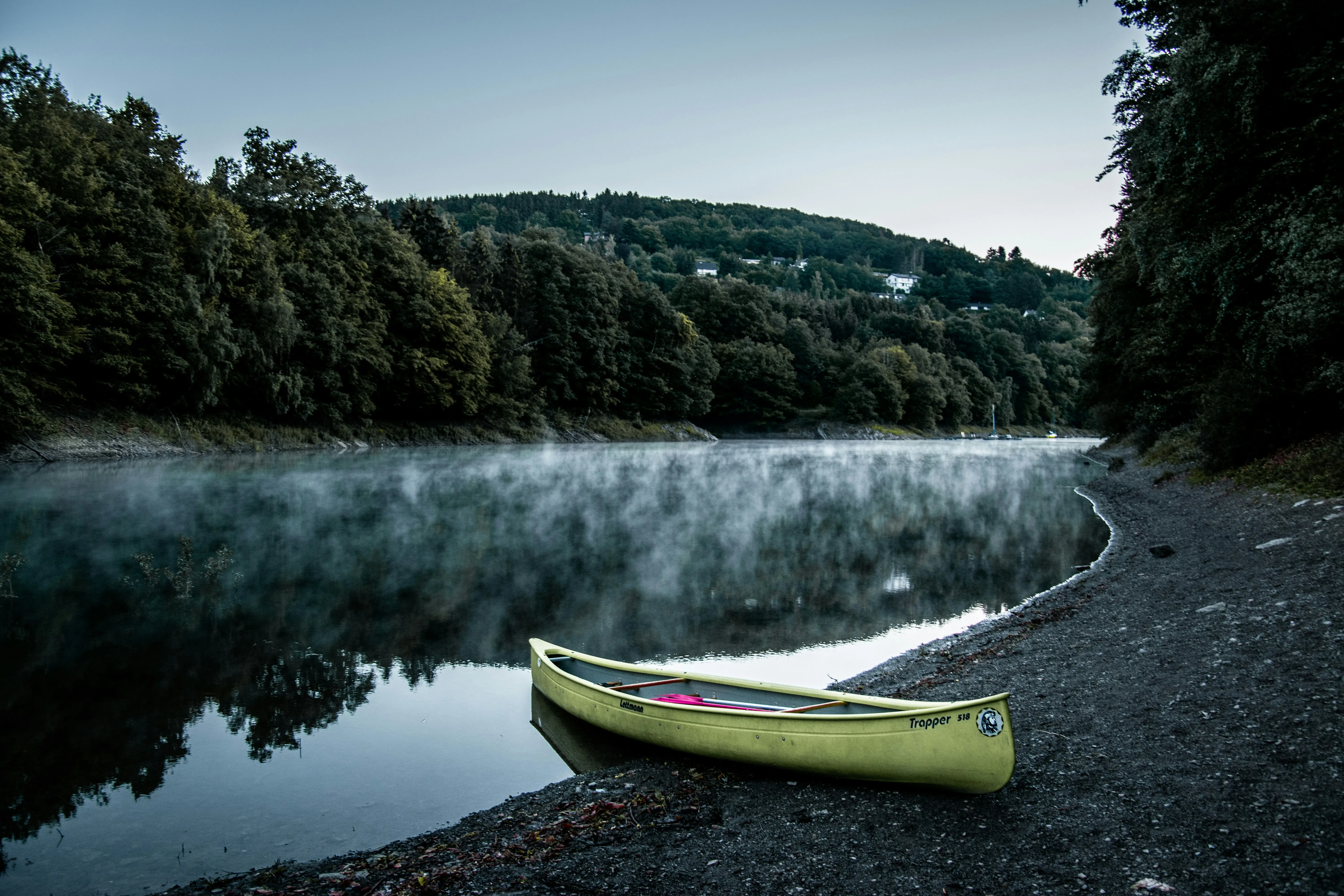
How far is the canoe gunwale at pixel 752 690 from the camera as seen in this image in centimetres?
627

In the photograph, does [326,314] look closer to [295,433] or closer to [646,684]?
[295,433]

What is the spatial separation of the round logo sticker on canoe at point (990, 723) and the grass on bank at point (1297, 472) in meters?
14.0

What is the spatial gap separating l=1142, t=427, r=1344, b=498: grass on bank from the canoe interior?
13.8m

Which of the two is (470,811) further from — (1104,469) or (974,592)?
(1104,469)

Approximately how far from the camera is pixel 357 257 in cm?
6812

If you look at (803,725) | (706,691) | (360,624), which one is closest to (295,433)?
(360,624)

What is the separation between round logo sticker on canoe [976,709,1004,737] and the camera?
5969 millimetres

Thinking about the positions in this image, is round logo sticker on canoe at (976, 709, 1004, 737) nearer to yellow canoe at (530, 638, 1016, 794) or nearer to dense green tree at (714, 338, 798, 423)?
yellow canoe at (530, 638, 1016, 794)

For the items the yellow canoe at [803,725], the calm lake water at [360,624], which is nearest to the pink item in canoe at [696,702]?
the yellow canoe at [803,725]

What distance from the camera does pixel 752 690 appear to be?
818 centimetres

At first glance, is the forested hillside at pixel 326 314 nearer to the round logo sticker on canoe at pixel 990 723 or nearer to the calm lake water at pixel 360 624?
the calm lake water at pixel 360 624

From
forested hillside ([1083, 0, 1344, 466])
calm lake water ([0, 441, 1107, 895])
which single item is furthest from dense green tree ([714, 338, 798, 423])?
forested hillside ([1083, 0, 1344, 466])

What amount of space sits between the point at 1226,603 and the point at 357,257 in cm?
6813

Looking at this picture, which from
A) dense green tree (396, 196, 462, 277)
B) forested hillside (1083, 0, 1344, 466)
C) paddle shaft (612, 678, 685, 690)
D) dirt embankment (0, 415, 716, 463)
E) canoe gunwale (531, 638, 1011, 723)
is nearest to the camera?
canoe gunwale (531, 638, 1011, 723)
